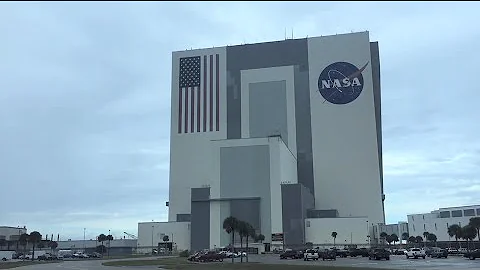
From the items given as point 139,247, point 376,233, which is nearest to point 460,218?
point 376,233

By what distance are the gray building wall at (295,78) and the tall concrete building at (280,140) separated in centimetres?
28

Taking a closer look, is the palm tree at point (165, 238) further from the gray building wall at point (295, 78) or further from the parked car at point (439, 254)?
the parked car at point (439, 254)

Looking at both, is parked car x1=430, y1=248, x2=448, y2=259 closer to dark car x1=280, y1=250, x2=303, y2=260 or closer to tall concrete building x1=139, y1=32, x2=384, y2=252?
dark car x1=280, y1=250, x2=303, y2=260

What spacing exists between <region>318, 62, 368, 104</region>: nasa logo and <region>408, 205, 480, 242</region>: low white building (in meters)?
63.0

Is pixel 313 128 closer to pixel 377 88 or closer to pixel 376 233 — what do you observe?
pixel 377 88

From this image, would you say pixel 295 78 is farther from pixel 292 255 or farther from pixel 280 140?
pixel 292 255

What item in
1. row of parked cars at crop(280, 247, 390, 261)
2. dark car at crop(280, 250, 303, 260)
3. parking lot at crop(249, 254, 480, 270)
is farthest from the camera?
dark car at crop(280, 250, 303, 260)

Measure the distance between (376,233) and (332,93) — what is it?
38768 millimetres

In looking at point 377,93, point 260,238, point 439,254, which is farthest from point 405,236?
point 439,254

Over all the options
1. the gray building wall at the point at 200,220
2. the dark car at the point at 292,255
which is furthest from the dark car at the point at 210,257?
the gray building wall at the point at 200,220

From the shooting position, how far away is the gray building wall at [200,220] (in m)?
124

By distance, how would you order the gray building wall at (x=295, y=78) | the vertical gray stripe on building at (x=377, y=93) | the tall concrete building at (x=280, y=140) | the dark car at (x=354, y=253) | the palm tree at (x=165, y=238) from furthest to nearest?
the vertical gray stripe on building at (x=377, y=93) < the gray building wall at (x=295, y=78) < the palm tree at (x=165, y=238) < the tall concrete building at (x=280, y=140) < the dark car at (x=354, y=253)

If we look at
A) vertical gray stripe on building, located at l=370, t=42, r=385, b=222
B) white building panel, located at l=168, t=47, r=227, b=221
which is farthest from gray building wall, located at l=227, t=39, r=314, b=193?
vertical gray stripe on building, located at l=370, t=42, r=385, b=222

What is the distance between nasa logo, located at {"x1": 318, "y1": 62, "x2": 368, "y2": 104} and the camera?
140750 millimetres
